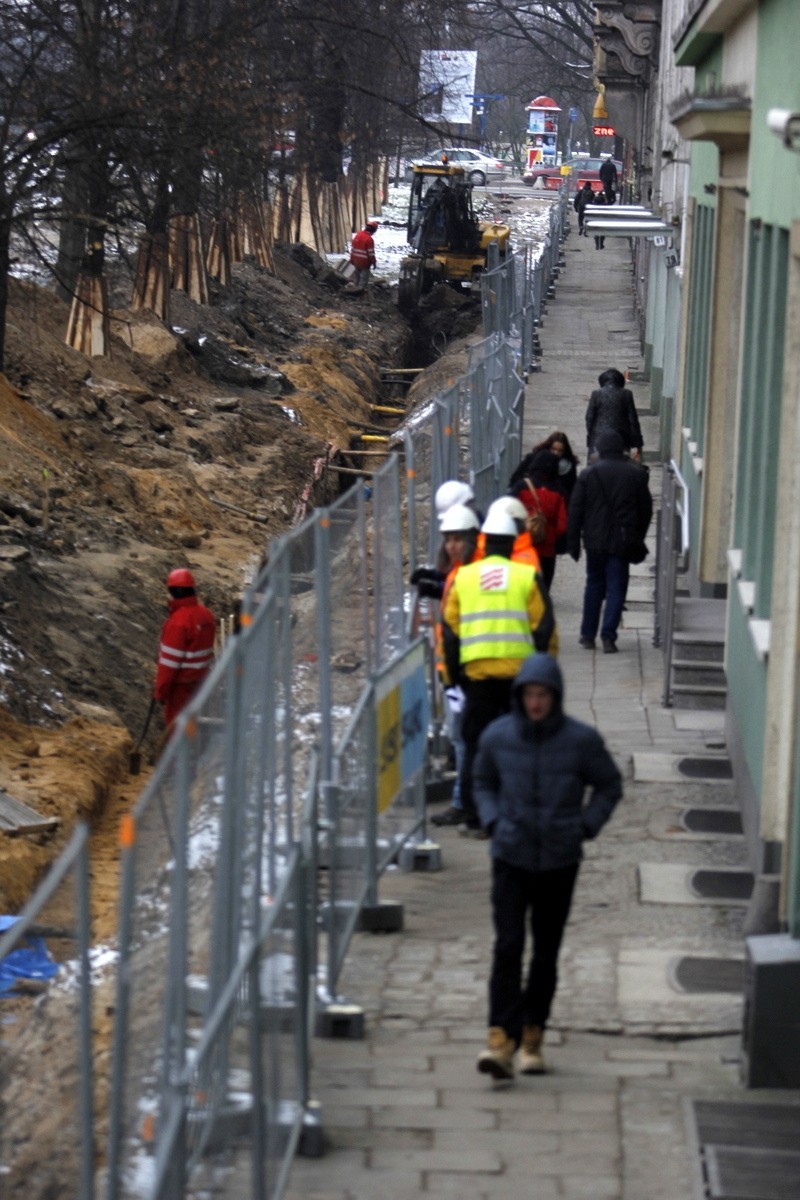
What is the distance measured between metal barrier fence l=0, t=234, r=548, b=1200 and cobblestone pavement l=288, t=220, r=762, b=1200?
0.90 feet

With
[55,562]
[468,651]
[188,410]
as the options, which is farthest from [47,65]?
[468,651]

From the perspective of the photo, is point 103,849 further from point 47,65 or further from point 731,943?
point 47,65

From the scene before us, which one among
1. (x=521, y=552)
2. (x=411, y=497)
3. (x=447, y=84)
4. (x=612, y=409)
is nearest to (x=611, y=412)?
(x=612, y=409)

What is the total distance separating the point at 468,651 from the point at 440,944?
4.61ft

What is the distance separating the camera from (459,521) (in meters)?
10.1

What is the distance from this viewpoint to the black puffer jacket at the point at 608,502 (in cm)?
1370

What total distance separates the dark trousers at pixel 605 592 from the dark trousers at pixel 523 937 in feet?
23.1

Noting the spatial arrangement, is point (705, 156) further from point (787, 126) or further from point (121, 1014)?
point (121, 1014)

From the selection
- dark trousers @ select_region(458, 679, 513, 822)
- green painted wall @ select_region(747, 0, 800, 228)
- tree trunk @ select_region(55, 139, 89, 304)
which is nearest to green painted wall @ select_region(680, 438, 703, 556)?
green painted wall @ select_region(747, 0, 800, 228)

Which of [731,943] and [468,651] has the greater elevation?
[468,651]

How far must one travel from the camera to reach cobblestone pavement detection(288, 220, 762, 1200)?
6.41 m

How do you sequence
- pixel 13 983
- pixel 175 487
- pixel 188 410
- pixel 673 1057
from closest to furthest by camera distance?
pixel 673 1057 < pixel 13 983 < pixel 175 487 < pixel 188 410

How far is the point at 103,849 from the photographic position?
46.9ft

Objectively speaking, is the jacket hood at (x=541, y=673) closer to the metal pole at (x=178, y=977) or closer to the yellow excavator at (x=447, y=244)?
the metal pole at (x=178, y=977)
